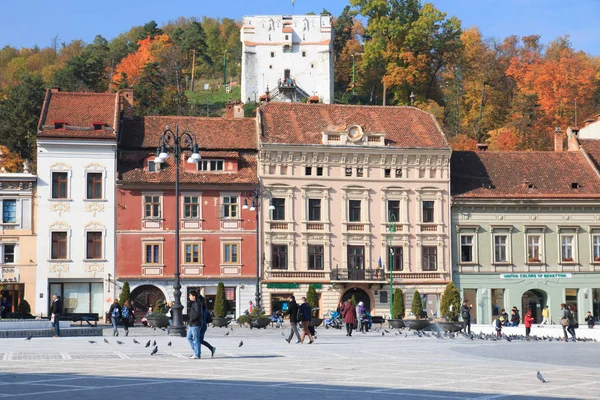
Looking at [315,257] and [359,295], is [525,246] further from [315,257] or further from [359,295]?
[315,257]

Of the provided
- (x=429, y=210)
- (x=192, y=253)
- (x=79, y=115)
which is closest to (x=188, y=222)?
(x=192, y=253)

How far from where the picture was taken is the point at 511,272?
64938 mm

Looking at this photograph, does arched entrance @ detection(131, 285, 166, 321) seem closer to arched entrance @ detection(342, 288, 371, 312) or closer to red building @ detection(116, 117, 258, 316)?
red building @ detection(116, 117, 258, 316)

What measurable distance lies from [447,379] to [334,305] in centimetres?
4279

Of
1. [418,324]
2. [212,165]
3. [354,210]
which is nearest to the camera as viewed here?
[418,324]

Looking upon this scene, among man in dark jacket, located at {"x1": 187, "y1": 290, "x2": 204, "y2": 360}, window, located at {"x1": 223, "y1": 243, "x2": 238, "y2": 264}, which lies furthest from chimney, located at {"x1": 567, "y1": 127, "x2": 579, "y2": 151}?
man in dark jacket, located at {"x1": 187, "y1": 290, "x2": 204, "y2": 360}

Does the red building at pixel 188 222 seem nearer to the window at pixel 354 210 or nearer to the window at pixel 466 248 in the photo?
the window at pixel 354 210

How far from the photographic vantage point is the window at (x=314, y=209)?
207 ft

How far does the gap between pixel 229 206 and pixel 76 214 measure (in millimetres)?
8734

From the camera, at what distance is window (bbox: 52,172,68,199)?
60281 mm

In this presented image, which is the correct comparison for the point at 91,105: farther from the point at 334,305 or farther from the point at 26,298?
the point at 334,305

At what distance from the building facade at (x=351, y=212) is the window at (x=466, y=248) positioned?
1.14 metres

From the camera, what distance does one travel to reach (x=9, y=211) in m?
59.8

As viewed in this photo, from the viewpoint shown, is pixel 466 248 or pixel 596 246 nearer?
pixel 466 248
